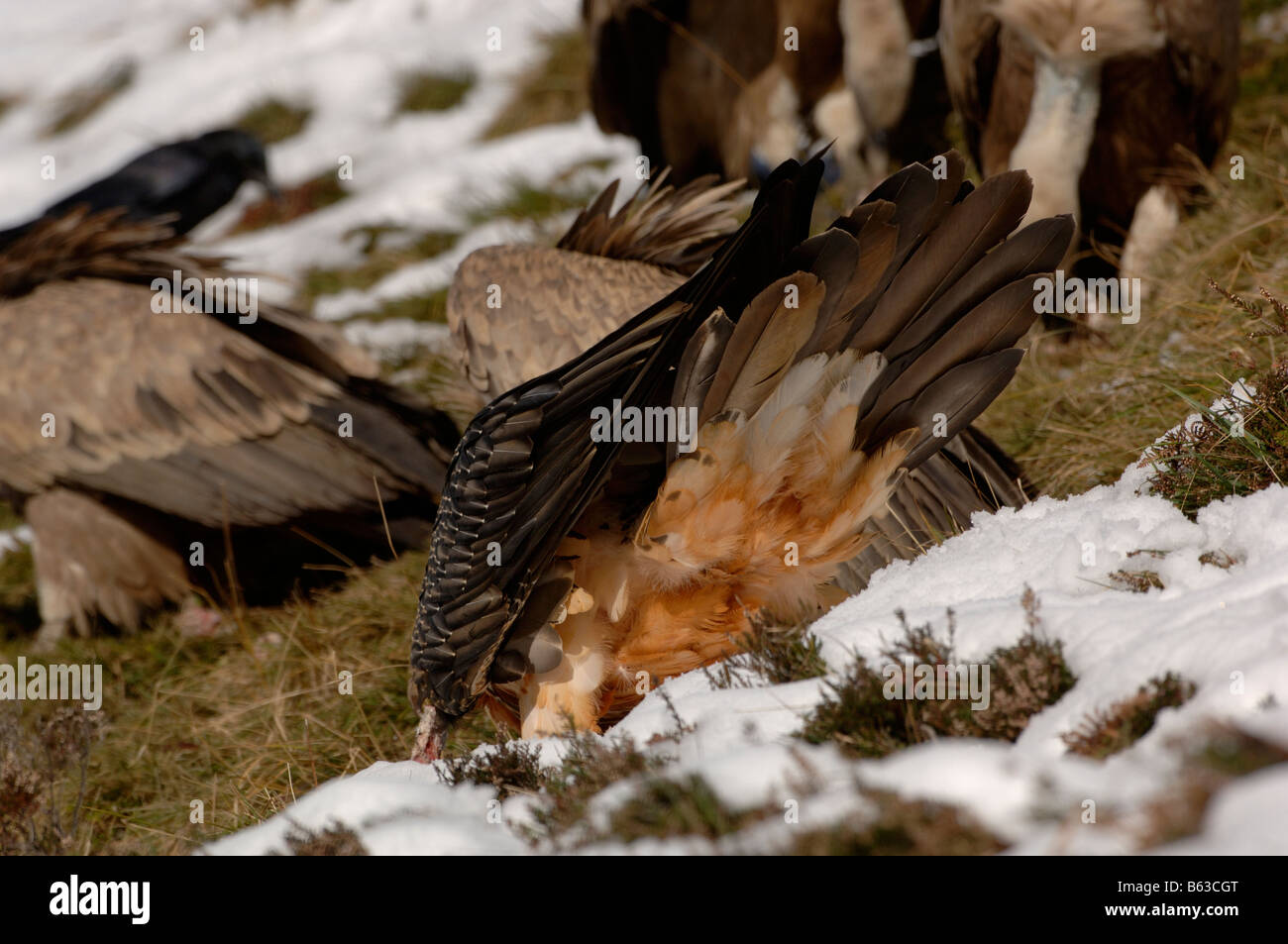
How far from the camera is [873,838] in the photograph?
5.82 ft

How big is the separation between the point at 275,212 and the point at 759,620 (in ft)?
33.5

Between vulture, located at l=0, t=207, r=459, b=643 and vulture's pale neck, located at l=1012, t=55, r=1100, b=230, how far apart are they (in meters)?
2.87

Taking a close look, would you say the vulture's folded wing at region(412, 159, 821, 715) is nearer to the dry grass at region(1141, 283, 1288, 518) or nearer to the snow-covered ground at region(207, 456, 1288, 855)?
the snow-covered ground at region(207, 456, 1288, 855)

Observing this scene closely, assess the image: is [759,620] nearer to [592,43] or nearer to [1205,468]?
[1205,468]

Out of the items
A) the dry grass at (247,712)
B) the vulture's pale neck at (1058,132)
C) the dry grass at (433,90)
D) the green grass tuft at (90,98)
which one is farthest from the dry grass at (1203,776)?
the green grass tuft at (90,98)

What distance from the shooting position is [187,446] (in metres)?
5.52

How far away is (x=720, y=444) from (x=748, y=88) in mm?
4664

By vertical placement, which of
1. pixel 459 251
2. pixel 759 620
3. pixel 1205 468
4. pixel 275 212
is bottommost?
pixel 759 620

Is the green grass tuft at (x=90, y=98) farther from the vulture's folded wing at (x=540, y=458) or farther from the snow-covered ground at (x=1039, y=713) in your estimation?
the snow-covered ground at (x=1039, y=713)
